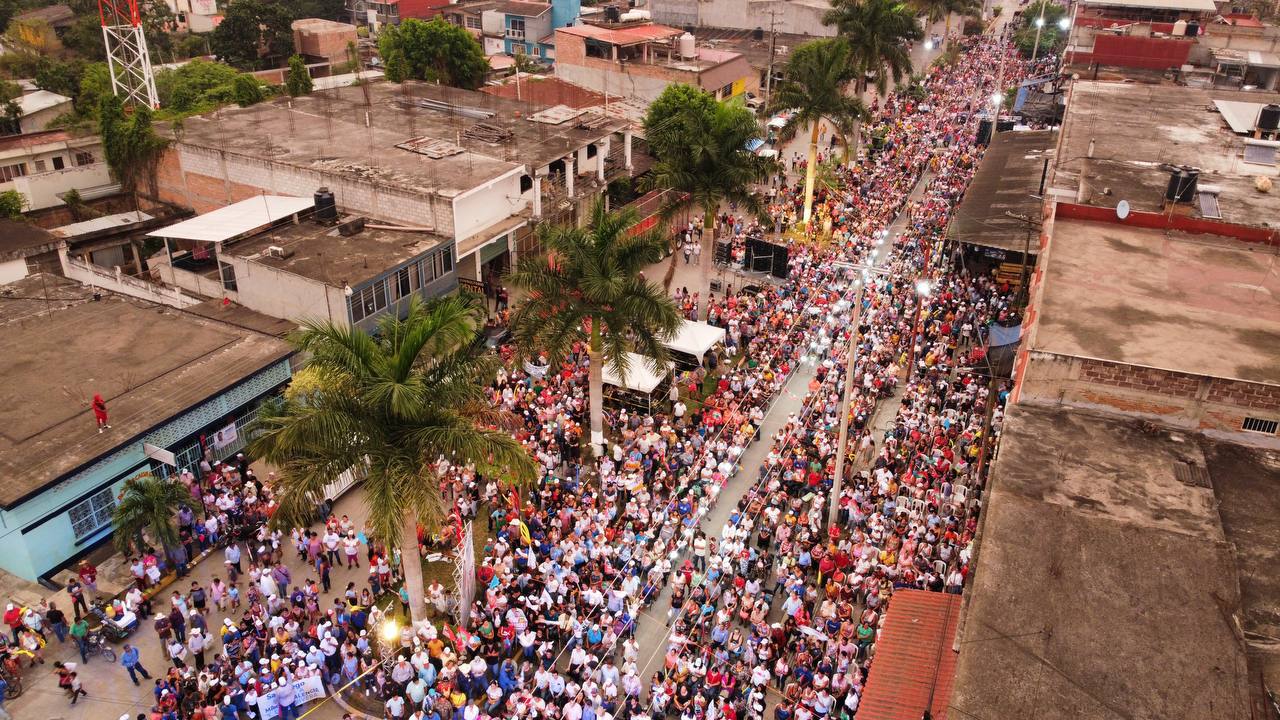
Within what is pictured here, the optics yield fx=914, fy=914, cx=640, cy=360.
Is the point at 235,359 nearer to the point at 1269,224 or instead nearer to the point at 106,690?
the point at 106,690

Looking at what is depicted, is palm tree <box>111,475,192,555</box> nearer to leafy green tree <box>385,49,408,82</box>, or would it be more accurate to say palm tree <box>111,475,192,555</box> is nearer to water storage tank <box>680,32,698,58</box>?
leafy green tree <box>385,49,408,82</box>

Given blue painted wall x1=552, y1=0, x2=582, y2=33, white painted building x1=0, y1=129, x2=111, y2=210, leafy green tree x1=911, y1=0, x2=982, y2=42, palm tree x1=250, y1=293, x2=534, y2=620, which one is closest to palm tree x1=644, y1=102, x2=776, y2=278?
palm tree x1=250, y1=293, x2=534, y2=620

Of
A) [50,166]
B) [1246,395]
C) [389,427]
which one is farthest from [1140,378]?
[50,166]

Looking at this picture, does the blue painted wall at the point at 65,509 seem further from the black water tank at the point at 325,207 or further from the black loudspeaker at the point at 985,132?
the black loudspeaker at the point at 985,132

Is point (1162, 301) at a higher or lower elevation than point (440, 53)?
lower

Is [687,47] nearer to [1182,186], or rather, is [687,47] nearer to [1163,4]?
[1163,4]

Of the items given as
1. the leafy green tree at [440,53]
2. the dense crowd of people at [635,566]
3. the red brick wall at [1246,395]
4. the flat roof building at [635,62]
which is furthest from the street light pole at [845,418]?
the leafy green tree at [440,53]
